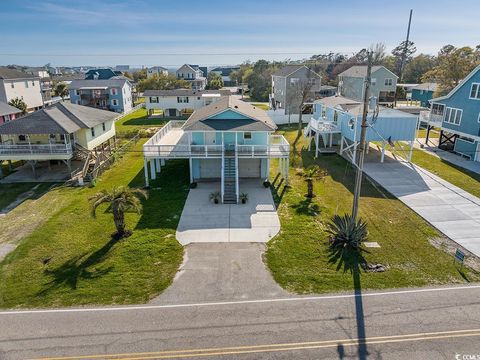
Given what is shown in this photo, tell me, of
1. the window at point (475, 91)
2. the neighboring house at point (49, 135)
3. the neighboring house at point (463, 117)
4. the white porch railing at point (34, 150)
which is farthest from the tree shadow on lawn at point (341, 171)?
the white porch railing at point (34, 150)

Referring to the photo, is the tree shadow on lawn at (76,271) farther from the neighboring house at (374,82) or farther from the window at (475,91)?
the neighboring house at (374,82)

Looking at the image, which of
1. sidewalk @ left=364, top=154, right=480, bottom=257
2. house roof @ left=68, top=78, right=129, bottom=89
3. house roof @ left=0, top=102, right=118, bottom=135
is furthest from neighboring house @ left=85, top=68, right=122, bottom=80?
sidewalk @ left=364, top=154, right=480, bottom=257

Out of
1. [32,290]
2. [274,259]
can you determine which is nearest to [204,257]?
Result: [274,259]

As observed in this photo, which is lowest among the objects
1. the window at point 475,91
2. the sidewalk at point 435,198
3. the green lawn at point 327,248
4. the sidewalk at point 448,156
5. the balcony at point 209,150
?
the green lawn at point 327,248

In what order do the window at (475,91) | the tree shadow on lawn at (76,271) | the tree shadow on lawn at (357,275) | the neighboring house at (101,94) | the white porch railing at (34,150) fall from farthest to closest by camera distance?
the neighboring house at (101,94)
the window at (475,91)
the white porch railing at (34,150)
the tree shadow on lawn at (76,271)
the tree shadow on lawn at (357,275)

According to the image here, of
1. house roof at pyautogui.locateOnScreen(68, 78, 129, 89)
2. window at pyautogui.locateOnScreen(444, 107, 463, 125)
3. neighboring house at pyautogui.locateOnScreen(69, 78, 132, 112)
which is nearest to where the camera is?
window at pyautogui.locateOnScreen(444, 107, 463, 125)

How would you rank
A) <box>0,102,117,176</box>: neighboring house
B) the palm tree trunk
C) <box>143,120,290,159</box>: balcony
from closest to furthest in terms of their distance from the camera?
the palm tree trunk
<box>143,120,290,159</box>: balcony
<box>0,102,117,176</box>: neighboring house

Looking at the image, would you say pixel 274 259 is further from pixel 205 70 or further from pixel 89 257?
pixel 205 70

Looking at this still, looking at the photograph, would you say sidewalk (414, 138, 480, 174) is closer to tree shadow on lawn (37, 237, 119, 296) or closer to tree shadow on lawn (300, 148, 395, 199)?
tree shadow on lawn (300, 148, 395, 199)
